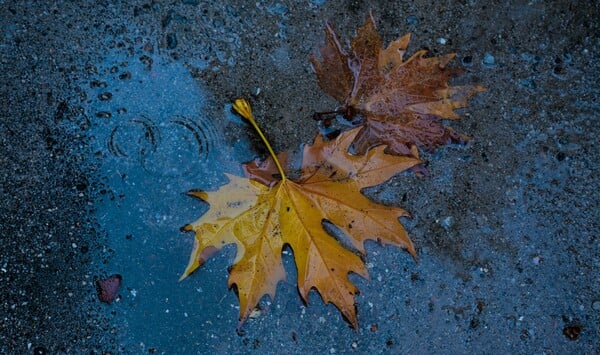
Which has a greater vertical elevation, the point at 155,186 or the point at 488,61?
the point at 155,186

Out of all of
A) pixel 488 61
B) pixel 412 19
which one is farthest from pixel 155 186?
pixel 488 61

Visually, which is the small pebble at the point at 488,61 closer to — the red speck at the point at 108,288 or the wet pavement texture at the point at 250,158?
the wet pavement texture at the point at 250,158

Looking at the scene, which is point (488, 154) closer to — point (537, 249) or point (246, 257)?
point (537, 249)

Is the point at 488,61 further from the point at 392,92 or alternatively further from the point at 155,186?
the point at 155,186

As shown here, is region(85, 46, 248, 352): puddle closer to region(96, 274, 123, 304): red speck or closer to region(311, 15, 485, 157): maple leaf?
region(96, 274, 123, 304): red speck

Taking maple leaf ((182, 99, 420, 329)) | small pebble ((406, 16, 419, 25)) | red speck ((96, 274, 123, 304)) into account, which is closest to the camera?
maple leaf ((182, 99, 420, 329))

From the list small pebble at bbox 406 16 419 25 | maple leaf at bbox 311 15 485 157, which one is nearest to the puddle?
maple leaf at bbox 311 15 485 157

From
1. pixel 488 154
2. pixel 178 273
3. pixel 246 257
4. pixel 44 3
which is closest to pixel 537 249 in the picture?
pixel 488 154
